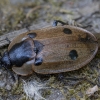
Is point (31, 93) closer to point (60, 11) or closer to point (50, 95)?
point (50, 95)

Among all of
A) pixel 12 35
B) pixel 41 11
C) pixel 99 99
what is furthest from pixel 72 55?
pixel 41 11

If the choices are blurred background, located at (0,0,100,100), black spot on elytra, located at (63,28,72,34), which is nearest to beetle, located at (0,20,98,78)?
black spot on elytra, located at (63,28,72,34)

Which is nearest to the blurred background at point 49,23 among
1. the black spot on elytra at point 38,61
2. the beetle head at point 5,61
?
the beetle head at point 5,61

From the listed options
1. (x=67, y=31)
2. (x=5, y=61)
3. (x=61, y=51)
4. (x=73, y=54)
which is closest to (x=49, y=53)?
(x=61, y=51)

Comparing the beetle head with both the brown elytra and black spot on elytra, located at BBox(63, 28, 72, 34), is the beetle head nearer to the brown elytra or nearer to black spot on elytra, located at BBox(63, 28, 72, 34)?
the brown elytra

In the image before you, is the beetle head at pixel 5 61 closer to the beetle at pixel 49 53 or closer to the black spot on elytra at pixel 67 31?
the beetle at pixel 49 53

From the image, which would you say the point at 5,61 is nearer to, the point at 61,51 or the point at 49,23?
the point at 61,51

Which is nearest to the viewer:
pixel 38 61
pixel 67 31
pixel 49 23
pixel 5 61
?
pixel 38 61
